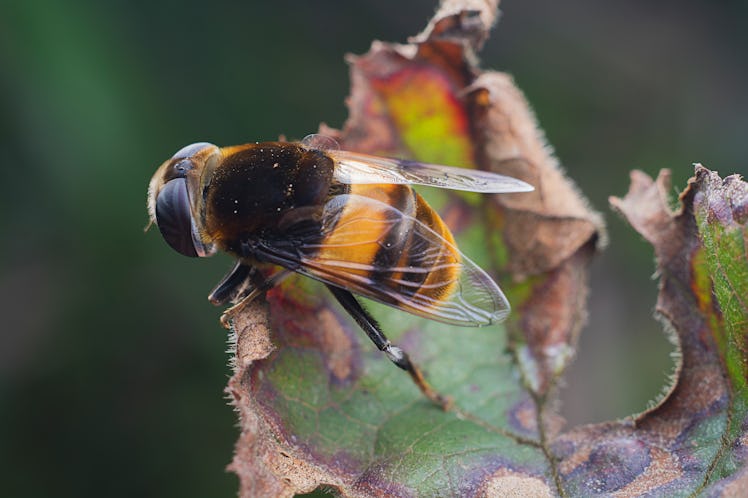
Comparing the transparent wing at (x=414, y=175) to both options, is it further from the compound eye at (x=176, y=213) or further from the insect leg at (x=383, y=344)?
the compound eye at (x=176, y=213)

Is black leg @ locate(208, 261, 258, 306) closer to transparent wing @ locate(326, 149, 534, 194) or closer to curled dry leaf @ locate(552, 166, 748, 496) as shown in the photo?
transparent wing @ locate(326, 149, 534, 194)

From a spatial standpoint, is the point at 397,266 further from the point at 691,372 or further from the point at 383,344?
the point at 691,372

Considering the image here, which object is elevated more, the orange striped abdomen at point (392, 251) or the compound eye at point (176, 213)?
the compound eye at point (176, 213)

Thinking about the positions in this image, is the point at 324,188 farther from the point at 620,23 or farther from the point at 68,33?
the point at 620,23

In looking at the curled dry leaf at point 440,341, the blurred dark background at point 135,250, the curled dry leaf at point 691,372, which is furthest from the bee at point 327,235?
the blurred dark background at point 135,250

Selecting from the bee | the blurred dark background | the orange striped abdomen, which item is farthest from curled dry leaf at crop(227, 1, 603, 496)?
the blurred dark background
